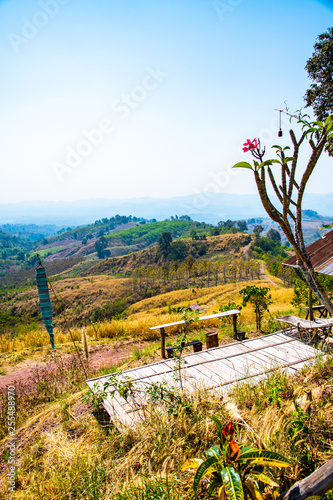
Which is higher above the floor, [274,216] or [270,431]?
[274,216]

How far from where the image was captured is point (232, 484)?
63.0 inches

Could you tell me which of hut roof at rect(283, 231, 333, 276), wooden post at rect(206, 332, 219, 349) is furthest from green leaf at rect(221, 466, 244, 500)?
hut roof at rect(283, 231, 333, 276)

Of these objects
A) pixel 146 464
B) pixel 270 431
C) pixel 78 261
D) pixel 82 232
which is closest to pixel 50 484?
pixel 146 464

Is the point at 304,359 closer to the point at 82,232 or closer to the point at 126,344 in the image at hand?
the point at 126,344

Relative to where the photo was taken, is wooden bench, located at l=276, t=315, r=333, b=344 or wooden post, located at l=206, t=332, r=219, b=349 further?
wooden post, located at l=206, t=332, r=219, b=349

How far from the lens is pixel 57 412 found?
12.9 ft

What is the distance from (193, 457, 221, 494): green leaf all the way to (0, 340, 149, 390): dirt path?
4082 millimetres

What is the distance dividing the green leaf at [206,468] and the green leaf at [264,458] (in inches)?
5.9

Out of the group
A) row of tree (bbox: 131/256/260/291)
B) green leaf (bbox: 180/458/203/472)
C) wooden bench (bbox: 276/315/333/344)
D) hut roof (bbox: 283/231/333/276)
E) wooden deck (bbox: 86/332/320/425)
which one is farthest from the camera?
row of tree (bbox: 131/256/260/291)

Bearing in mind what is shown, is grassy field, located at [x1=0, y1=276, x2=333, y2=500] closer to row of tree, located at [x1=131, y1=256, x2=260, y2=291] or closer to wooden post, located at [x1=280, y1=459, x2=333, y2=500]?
wooden post, located at [x1=280, y1=459, x2=333, y2=500]

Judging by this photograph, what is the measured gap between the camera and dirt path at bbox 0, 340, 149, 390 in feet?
18.9

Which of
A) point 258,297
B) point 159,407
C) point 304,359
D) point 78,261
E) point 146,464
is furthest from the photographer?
point 78,261

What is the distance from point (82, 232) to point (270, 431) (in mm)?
170858

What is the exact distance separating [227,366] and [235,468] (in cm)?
269
